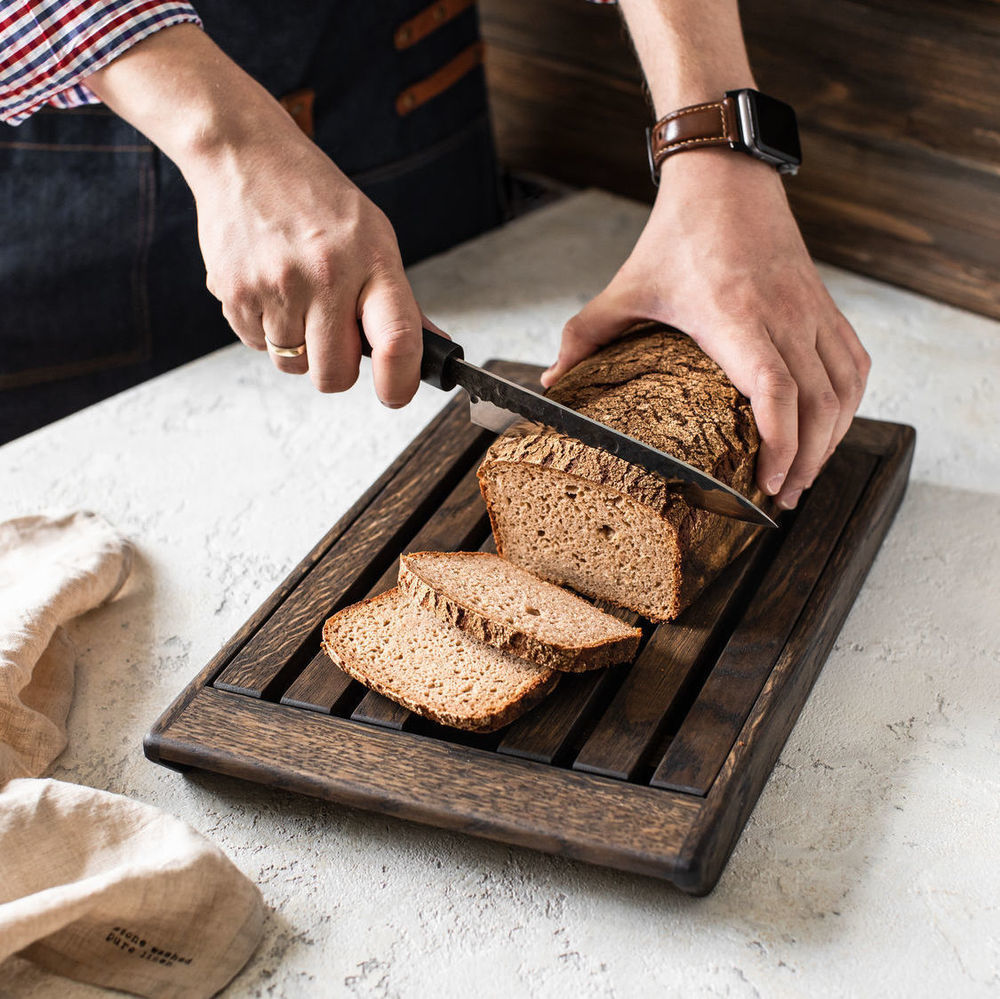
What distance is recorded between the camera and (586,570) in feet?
5.12

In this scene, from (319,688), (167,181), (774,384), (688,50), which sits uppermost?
(688,50)

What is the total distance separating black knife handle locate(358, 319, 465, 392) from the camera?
1441 mm

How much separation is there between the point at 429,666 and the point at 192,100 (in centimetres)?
79

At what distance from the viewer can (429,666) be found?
140cm

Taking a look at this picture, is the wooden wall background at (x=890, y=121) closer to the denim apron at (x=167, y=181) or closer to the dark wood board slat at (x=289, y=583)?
the denim apron at (x=167, y=181)

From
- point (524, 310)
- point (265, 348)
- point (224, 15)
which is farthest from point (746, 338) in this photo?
point (224, 15)

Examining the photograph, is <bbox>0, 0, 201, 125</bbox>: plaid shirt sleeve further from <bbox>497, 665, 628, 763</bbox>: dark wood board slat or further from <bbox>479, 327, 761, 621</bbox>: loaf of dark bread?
<bbox>497, 665, 628, 763</bbox>: dark wood board slat

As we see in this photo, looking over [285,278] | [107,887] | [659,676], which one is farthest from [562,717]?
[285,278]

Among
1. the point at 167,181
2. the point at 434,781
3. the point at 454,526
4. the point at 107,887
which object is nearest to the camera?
the point at 107,887

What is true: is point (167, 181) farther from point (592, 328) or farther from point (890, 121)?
point (890, 121)

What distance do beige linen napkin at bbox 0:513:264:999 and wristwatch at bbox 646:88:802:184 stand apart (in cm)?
120

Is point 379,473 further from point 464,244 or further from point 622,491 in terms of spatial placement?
point 464,244

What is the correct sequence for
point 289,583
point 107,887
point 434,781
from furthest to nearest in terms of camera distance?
point 289,583
point 434,781
point 107,887

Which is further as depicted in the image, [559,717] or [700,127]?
[700,127]
